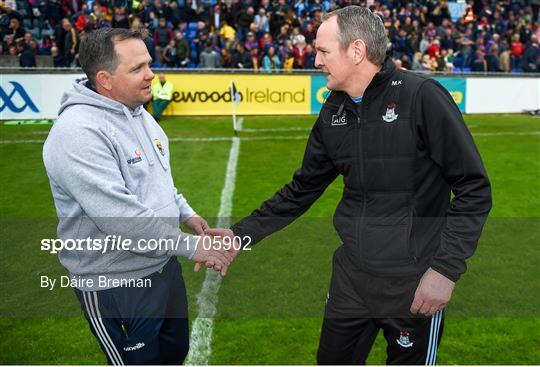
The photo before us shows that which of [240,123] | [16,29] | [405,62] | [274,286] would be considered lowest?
[240,123]

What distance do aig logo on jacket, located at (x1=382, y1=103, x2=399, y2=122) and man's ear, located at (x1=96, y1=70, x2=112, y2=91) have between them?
56.1 inches

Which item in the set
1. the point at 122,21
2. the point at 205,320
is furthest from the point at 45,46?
the point at 205,320

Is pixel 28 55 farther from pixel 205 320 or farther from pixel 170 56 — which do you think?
pixel 205 320

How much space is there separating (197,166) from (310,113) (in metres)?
8.13

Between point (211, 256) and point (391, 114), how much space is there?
1225 mm

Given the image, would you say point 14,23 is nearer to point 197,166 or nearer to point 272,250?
point 197,166

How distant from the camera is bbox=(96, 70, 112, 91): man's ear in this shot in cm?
289

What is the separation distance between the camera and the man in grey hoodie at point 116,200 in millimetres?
2701

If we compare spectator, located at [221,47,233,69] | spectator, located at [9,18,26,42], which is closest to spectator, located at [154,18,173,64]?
spectator, located at [221,47,233,69]

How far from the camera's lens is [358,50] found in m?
2.84

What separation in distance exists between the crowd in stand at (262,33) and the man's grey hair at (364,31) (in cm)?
1459

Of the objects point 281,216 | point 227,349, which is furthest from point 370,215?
point 227,349

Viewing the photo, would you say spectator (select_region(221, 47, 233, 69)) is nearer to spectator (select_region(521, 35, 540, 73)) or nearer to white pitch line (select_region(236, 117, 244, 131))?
white pitch line (select_region(236, 117, 244, 131))

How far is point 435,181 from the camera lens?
285 cm
